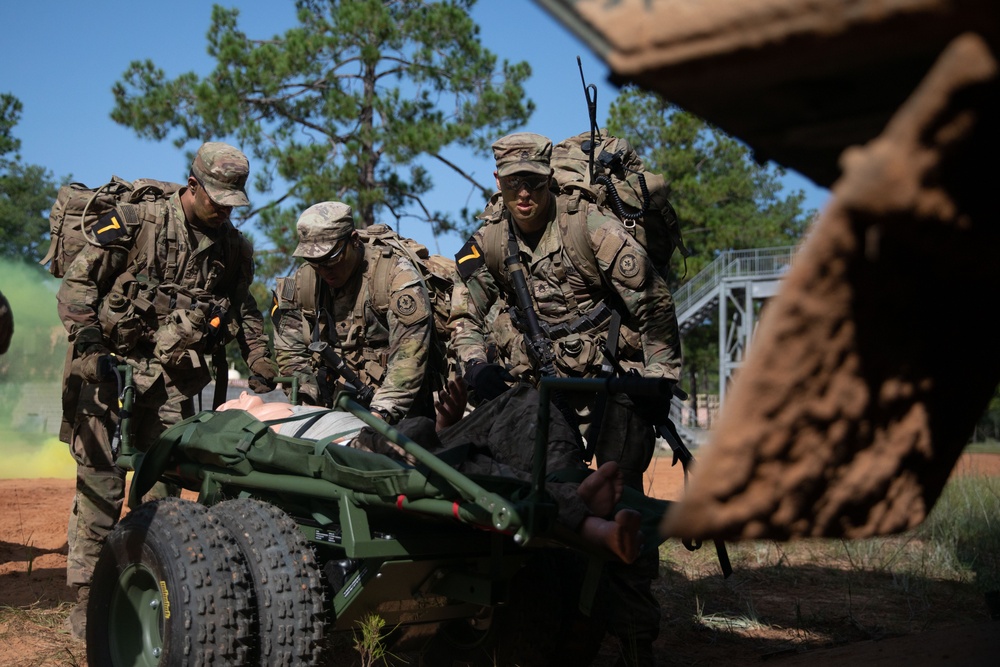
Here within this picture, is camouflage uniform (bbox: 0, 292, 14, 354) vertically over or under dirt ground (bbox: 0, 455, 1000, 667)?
over

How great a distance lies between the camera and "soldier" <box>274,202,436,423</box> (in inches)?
216

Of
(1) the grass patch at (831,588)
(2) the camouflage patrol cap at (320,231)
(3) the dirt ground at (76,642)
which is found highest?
(2) the camouflage patrol cap at (320,231)

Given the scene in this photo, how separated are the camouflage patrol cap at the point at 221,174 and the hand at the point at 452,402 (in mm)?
1487

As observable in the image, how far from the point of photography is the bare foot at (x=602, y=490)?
3213 millimetres

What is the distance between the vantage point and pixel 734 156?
110 ft

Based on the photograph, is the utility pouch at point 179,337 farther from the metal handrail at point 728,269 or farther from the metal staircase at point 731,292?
the metal handrail at point 728,269

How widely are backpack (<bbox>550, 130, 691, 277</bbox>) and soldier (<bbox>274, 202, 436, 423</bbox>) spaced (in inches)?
39.5

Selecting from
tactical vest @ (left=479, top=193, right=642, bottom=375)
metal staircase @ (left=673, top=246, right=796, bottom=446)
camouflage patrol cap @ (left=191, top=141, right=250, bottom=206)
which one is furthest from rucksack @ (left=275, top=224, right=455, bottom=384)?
metal staircase @ (left=673, top=246, right=796, bottom=446)

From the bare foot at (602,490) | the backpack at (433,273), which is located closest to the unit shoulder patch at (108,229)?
the backpack at (433,273)

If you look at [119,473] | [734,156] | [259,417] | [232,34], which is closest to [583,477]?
[259,417]

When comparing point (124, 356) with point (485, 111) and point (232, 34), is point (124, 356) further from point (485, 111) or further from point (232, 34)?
point (232, 34)

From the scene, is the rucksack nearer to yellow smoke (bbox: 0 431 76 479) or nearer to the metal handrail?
yellow smoke (bbox: 0 431 76 479)

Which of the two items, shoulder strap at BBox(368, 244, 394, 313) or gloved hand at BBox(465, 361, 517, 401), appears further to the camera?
shoulder strap at BBox(368, 244, 394, 313)

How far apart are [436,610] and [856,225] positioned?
2835 mm
